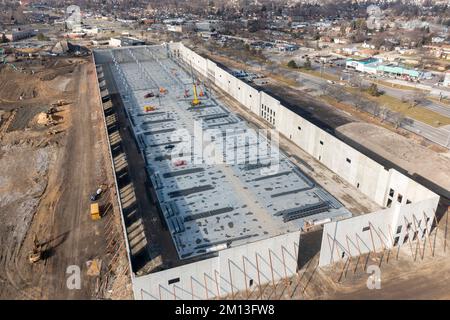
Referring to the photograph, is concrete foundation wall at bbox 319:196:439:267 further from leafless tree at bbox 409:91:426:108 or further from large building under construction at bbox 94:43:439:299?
leafless tree at bbox 409:91:426:108

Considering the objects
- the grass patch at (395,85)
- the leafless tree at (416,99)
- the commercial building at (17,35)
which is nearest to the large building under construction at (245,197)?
the leafless tree at (416,99)

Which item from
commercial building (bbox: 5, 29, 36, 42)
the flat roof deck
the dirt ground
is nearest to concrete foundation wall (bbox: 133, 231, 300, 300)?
the flat roof deck

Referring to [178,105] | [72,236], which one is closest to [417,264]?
[72,236]

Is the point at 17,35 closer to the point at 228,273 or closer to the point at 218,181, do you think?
the point at 218,181

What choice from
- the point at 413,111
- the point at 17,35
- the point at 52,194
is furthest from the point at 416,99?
the point at 17,35

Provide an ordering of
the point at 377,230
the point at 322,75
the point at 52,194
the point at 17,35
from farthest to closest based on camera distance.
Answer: the point at 17,35
the point at 322,75
the point at 52,194
the point at 377,230
